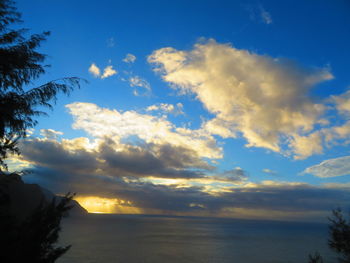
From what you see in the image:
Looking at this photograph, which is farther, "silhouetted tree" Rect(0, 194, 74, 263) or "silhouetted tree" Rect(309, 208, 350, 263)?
Result: "silhouetted tree" Rect(309, 208, 350, 263)

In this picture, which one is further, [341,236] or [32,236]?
[341,236]

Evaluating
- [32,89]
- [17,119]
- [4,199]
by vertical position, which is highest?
[32,89]

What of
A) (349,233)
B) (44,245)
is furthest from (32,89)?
(349,233)

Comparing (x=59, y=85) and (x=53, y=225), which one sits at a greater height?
(x=59, y=85)

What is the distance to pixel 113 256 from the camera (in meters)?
62.0

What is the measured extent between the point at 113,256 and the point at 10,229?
210ft

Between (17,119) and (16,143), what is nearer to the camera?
(17,119)

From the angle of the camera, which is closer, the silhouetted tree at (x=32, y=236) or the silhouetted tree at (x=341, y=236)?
the silhouetted tree at (x=32, y=236)

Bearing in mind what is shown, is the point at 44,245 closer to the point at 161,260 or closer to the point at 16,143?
the point at 16,143

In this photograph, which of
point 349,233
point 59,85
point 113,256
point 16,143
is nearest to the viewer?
point 59,85

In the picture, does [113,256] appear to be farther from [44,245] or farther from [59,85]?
[59,85]

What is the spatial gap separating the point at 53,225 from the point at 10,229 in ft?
3.84

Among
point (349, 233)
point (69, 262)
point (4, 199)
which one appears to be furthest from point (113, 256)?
point (4, 199)

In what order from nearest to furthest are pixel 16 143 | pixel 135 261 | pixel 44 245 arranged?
1. pixel 16 143
2. pixel 44 245
3. pixel 135 261
